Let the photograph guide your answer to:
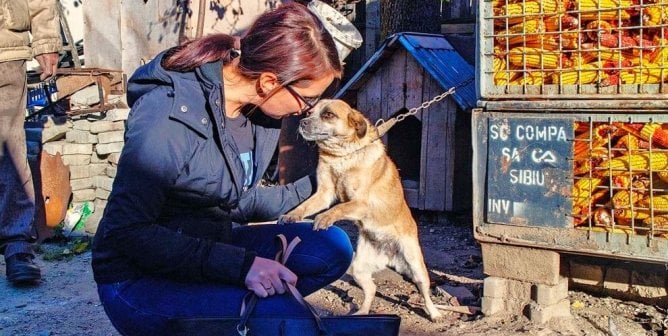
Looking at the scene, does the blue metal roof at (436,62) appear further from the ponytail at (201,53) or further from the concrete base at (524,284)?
the ponytail at (201,53)

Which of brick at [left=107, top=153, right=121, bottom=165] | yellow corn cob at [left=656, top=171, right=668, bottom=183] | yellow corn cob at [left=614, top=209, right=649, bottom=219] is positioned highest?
yellow corn cob at [left=656, top=171, right=668, bottom=183]

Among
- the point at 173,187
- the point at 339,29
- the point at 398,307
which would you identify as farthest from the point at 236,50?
the point at 339,29

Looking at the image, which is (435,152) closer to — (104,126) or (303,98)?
(104,126)

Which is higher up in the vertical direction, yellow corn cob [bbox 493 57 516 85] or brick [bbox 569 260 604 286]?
yellow corn cob [bbox 493 57 516 85]

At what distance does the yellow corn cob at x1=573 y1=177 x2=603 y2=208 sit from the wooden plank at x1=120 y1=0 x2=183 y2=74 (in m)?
5.51

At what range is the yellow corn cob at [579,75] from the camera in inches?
129

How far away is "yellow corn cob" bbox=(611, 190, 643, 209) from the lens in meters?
3.20

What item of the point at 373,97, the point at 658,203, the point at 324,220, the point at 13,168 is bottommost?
the point at 324,220

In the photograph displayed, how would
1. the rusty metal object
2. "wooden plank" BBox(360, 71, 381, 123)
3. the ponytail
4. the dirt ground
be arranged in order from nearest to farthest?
the ponytail → the dirt ground → the rusty metal object → "wooden plank" BBox(360, 71, 381, 123)

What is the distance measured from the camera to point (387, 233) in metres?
4.10

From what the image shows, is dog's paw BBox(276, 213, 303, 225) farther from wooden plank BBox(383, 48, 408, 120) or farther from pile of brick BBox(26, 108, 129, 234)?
pile of brick BBox(26, 108, 129, 234)

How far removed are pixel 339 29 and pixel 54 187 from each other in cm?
269

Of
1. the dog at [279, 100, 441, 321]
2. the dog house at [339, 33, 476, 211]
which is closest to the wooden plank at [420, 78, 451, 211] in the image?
the dog house at [339, 33, 476, 211]

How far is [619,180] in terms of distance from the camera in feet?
10.6
